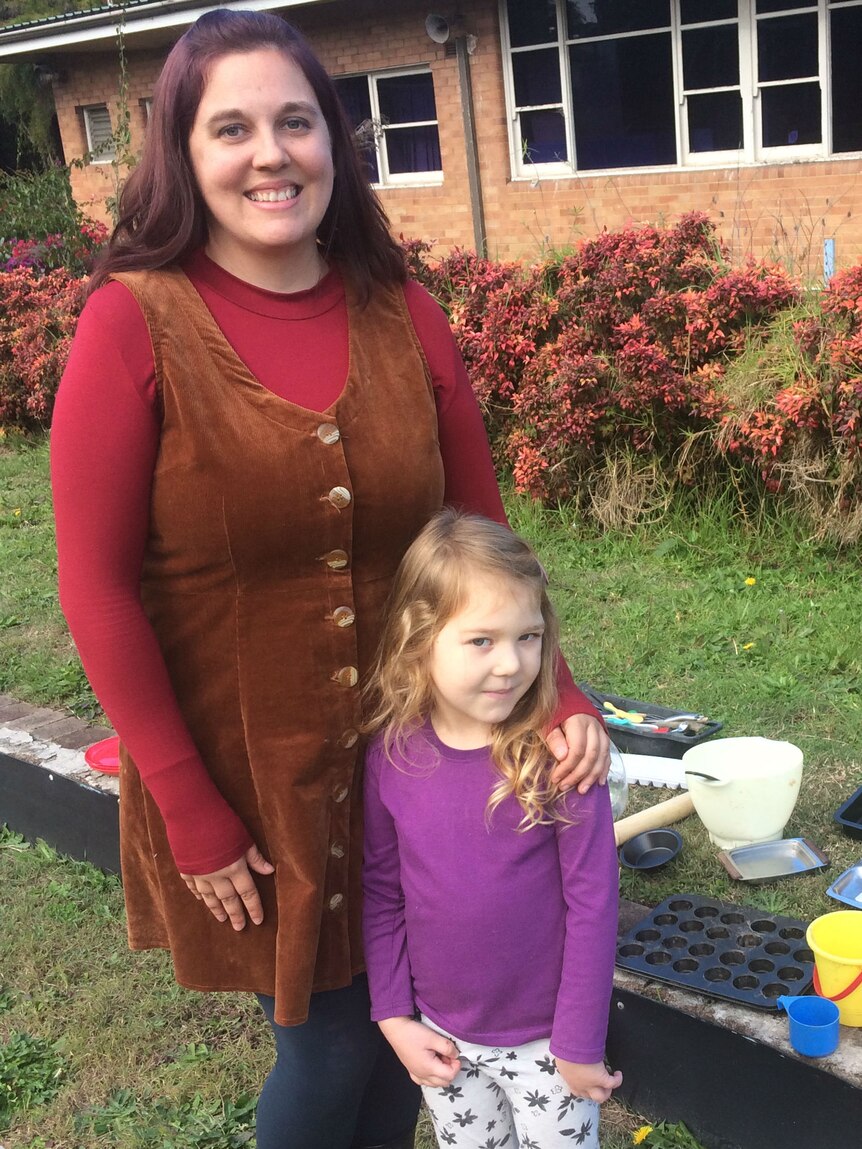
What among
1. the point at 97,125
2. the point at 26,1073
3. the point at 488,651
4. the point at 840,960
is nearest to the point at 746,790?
the point at 840,960

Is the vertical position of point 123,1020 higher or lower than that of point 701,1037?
lower

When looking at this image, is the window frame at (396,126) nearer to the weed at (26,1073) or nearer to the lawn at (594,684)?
the lawn at (594,684)

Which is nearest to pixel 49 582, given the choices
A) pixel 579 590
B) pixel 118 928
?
pixel 579 590

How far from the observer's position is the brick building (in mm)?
11383

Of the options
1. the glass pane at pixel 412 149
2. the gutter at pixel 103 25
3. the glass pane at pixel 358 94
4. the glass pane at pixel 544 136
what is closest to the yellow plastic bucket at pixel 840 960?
the glass pane at pixel 544 136

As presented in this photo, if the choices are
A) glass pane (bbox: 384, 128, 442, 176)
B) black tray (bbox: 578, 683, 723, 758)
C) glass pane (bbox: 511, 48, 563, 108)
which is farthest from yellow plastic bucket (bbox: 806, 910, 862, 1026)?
glass pane (bbox: 384, 128, 442, 176)

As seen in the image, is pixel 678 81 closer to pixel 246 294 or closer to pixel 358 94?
pixel 358 94

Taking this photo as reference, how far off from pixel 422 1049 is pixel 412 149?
553 inches

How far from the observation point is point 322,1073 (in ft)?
5.80

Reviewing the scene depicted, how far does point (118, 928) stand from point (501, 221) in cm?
1169

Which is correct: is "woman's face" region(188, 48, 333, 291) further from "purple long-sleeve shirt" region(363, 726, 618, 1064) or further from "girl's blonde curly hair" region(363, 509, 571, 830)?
"purple long-sleeve shirt" region(363, 726, 618, 1064)

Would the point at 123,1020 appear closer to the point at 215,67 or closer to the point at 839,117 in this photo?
the point at 215,67

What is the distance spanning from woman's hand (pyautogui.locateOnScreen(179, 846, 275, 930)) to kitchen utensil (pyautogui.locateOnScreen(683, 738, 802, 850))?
5.38 ft

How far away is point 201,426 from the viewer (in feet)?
4.92
